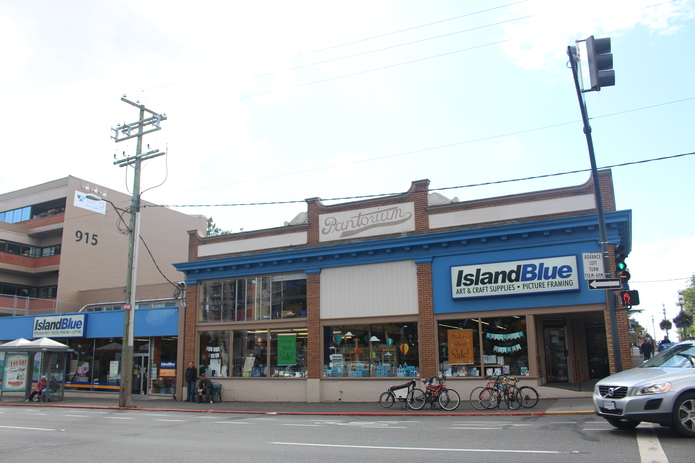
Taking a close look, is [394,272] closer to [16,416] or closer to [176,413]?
[176,413]

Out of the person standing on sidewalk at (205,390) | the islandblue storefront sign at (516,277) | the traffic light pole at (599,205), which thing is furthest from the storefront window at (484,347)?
the person standing on sidewalk at (205,390)

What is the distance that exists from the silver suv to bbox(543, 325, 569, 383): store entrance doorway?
392 inches

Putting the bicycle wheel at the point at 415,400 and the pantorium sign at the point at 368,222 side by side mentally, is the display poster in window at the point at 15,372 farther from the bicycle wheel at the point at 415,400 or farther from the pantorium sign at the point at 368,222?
the bicycle wheel at the point at 415,400

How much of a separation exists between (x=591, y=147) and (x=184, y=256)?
3615cm

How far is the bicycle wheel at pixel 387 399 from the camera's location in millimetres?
17672

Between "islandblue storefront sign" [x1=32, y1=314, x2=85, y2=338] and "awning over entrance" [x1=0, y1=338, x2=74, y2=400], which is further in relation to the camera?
"islandblue storefront sign" [x1=32, y1=314, x2=85, y2=338]

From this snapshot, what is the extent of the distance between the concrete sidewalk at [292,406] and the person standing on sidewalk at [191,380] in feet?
1.51

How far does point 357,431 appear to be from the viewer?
12227mm

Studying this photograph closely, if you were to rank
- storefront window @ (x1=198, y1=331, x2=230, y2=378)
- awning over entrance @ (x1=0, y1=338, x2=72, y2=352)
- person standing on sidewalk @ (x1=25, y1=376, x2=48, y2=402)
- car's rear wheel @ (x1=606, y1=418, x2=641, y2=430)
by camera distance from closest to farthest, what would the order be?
car's rear wheel @ (x1=606, y1=418, x2=641, y2=430) < storefront window @ (x1=198, y1=331, x2=230, y2=378) < awning over entrance @ (x1=0, y1=338, x2=72, y2=352) < person standing on sidewalk @ (x1=25, y1=376, x2=48, y2=402)

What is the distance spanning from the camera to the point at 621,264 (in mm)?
14172

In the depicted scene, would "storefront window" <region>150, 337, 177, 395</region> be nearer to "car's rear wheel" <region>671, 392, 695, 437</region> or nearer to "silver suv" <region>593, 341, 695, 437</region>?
"silver suv" <region>593, 341, 695, 437</region>

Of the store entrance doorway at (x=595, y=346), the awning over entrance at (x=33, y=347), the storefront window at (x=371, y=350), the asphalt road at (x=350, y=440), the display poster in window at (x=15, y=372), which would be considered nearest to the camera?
the asphalt road at (x=350, y=440)

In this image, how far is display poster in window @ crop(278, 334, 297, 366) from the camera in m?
21.9

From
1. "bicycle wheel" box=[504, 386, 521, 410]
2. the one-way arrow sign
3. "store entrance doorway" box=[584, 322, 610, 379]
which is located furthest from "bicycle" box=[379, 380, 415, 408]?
"store entrance doorway" box=[584, 322, 610, 379]
